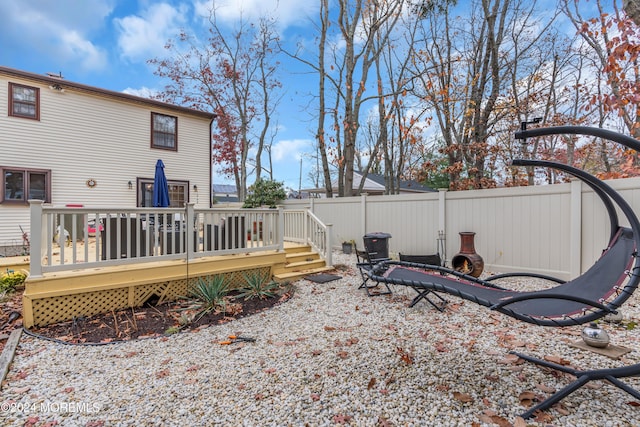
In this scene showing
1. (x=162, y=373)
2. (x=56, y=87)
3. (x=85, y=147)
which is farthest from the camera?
(x=85, y=147)

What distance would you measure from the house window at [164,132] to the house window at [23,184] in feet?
10.6

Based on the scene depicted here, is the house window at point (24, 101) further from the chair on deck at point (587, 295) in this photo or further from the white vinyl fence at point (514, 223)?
the chair on deck at point (587, 295)

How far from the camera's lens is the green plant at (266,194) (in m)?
11.3

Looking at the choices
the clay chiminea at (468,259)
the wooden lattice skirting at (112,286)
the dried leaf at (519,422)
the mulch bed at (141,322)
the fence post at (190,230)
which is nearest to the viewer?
the dried leaf at (519,422)

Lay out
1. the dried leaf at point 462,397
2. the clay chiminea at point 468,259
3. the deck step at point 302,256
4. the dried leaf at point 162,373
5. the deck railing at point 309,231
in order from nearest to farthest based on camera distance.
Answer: the dried leaf at point 462,397 → the dried leaf at point 162,373 → the clay chiminea at point 468,259 → the deck step at point 302,256 → the deck railing at point 309,231

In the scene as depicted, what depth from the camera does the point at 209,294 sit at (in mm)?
4430

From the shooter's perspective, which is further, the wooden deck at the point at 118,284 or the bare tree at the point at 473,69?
the bare tree at the point at 473,69

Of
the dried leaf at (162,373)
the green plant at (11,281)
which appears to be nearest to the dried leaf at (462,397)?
the dried leaf at (162,373)

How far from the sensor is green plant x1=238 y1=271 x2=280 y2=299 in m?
4.94

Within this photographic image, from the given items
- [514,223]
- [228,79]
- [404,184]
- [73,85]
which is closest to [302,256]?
[514,223]

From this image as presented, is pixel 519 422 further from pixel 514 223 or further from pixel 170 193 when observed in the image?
pixel 170 193

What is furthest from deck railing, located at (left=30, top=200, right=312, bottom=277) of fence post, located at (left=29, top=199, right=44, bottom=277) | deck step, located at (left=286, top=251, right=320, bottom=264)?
deck step, located at (left=286, top=251, right=320, bottom=264)

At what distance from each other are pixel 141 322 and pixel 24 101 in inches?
362

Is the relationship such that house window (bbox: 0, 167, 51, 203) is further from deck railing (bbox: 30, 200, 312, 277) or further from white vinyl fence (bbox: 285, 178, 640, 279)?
white vinyl fence (bbox: 285, 178, 640, 279)
